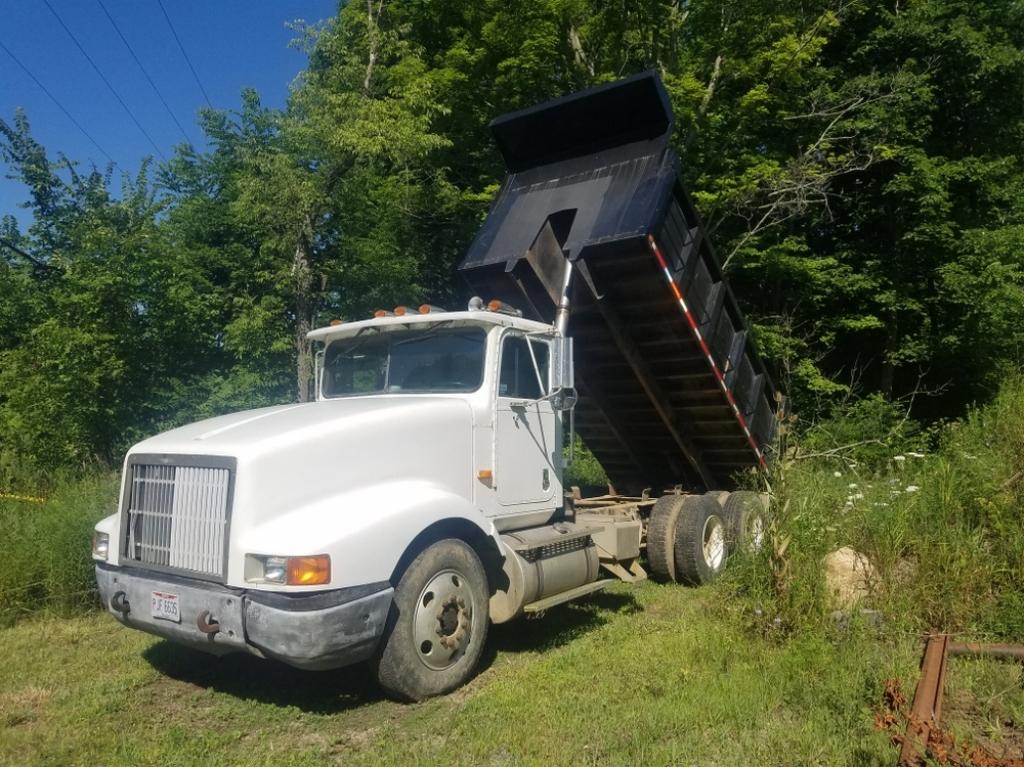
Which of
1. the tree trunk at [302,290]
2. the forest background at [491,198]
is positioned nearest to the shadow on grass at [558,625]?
the forest background at [491,198]

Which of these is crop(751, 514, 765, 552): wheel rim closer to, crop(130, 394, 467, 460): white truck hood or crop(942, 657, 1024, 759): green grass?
crop(942, 657, 1024, 759): green grass

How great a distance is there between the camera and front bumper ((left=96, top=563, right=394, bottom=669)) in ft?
13.3

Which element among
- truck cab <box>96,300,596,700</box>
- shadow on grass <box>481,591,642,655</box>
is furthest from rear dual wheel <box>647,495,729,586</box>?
truck cab <box>96,300,596,700</box>

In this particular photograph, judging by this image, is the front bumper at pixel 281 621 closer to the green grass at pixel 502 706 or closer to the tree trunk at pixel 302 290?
the green grass at pixel 502 706

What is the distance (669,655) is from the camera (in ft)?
17.1

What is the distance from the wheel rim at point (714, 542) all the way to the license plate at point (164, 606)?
5.11m

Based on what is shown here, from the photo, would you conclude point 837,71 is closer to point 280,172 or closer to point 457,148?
point 457,148

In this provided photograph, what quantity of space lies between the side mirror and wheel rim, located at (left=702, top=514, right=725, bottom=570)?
2825 millimetres

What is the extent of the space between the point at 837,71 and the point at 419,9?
9.04 m

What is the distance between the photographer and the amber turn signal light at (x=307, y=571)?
13.4 feet

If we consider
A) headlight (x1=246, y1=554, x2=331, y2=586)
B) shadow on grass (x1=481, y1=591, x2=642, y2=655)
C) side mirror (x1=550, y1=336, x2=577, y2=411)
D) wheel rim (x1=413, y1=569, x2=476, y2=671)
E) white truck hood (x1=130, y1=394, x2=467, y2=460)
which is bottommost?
shadow on grass (x1=481, y1=591, x2=642, y2=655)

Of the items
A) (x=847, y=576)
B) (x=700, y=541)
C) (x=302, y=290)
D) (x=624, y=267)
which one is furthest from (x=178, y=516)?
(x=302, y=290)

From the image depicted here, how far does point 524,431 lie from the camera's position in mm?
5961

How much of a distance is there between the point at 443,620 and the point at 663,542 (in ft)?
11.0
